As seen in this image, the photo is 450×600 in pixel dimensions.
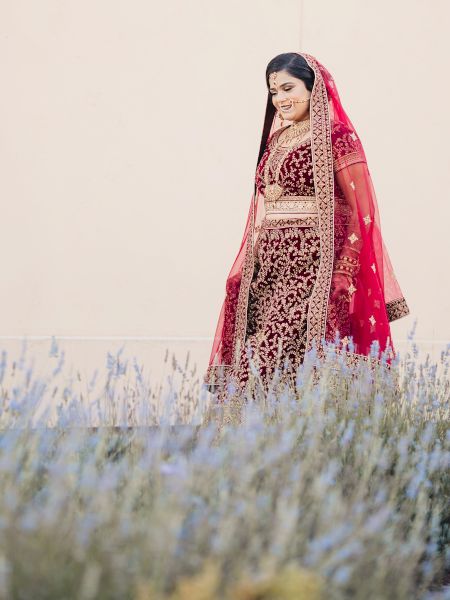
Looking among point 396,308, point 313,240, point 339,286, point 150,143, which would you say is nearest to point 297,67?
point 313,240

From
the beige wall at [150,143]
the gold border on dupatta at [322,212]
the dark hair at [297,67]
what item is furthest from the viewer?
the beige wall at [150,143]

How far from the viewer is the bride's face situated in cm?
454

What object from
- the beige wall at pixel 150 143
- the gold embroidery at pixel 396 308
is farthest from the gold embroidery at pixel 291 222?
the beige wall at pixel 150 143

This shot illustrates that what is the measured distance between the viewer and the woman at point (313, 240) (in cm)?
442

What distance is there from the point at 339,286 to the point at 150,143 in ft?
9.16

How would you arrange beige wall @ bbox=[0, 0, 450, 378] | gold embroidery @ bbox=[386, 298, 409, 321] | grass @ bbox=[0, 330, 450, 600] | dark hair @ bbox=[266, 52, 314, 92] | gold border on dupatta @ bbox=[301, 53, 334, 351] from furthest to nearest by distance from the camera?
beige wall @ bbox=[0, 0, 450, 378] → gold embroidery @ bbox=[386, 298, 409, 321] → dark hair @ bbox=[266, 52, 314, 92] → gold border on dupatta @ bbox=[301, 53, 334, 351] → grass @ bbox=[0, 330, 450, 600]

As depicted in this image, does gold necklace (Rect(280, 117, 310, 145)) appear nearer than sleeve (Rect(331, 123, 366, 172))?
No

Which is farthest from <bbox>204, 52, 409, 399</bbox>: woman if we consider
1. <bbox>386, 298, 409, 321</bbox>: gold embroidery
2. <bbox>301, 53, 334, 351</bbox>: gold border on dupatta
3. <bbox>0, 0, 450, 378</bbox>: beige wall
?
<bbox>0, 0, 450, 378</bbox>: beige wall

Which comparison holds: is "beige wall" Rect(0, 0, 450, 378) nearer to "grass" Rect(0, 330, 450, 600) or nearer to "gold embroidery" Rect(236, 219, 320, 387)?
"gold embroidery" Rect(236, 219, 320, 387)

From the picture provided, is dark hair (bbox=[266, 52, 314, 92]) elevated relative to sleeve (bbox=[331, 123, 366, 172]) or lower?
elevated

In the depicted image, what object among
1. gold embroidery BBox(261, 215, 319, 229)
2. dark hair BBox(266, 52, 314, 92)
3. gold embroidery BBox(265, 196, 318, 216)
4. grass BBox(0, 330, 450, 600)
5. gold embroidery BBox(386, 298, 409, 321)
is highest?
dark hair BBox(266, 52, 314, 92)

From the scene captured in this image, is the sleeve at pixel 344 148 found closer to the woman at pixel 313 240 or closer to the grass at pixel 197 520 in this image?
the woman at pixel 313 240

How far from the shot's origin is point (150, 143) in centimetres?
687

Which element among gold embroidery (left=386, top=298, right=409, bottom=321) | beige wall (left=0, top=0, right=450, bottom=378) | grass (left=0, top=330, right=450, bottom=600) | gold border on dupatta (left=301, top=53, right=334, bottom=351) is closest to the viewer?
grass (left=0, top=330, right=450, bottom=600)
